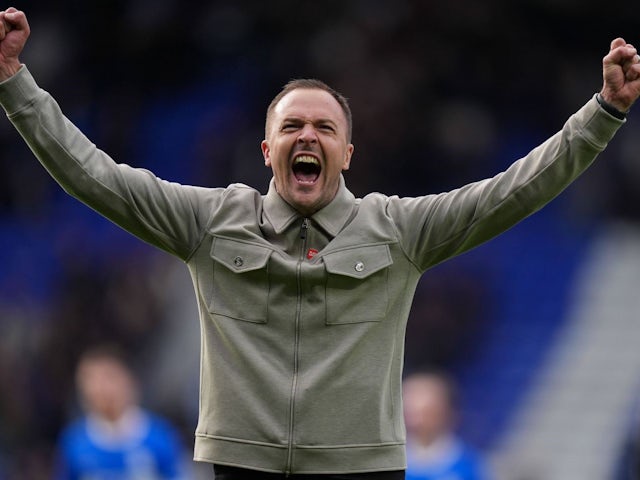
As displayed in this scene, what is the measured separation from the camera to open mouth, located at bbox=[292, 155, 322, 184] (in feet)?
13.9

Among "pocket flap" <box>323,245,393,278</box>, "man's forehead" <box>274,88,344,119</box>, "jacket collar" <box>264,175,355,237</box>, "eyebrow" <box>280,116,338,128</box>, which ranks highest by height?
"man's forehead" <box>274,88,344,119</box>

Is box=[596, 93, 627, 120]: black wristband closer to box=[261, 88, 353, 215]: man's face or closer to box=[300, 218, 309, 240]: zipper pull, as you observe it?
box=[261, 88, 353, 215]: man's face

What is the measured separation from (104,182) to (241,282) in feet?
1.55

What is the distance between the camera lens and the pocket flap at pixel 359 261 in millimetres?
4109

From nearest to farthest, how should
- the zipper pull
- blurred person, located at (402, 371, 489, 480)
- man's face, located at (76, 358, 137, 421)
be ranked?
the zipper pull < blurred person, located at (402, 371, 489, 480) < man's face, located at (76, 358, 137, 421)

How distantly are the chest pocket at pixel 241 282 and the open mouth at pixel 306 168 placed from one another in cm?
26

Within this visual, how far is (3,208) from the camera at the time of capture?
1317 centimetres

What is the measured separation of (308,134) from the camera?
13.9 feet

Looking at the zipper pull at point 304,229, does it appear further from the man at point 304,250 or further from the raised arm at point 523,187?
the raised arm at point 523,187

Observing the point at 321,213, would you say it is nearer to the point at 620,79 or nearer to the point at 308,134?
the point at 308,134

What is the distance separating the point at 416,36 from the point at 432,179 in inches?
71.3

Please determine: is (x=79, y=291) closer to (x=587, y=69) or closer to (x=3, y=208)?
(x=3, y=208)

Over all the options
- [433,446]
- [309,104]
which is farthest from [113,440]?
[309,104]

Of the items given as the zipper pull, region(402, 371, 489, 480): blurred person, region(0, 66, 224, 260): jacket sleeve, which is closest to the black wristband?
the zipper pull
